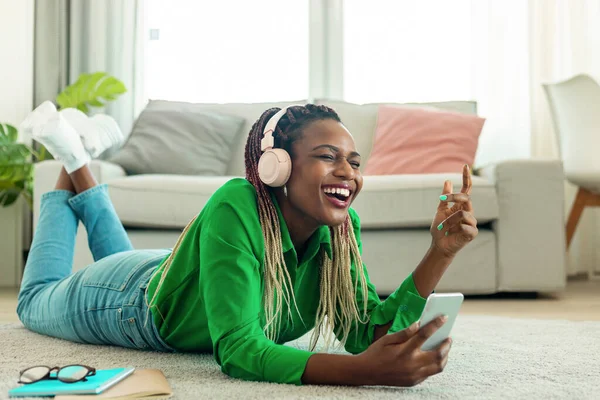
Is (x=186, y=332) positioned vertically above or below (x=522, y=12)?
below

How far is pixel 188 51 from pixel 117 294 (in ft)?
9.44

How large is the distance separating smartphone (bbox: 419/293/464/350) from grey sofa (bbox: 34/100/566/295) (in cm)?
176

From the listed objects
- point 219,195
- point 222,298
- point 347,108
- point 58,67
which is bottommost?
point 222,298

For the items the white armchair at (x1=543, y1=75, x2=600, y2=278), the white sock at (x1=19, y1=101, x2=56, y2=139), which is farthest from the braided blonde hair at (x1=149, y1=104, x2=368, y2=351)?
the white armchair at (x1=543, y1=75, x2=600, y2=278)

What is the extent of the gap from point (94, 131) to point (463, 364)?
1.39 metres

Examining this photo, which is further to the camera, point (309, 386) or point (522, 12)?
point (522, 12)

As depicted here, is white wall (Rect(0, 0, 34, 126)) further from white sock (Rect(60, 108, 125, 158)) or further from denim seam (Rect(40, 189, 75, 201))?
denim seam (Rect(40, 189, 75, 201))

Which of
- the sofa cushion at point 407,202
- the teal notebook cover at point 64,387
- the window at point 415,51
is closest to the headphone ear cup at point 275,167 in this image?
the teal notebook cover at point 64,387

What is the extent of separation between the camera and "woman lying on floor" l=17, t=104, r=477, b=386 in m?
1.19

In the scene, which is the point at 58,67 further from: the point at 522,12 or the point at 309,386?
the point at 309,386

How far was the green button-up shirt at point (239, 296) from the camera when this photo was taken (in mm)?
1213

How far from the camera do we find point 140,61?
4266 millimetres

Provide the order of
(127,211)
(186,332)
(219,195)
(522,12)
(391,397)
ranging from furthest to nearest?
(522,12)
(127,211)
(186,332)
(219,195)
(391,397)

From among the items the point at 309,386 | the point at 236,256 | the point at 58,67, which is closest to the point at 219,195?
the point at 236,256
